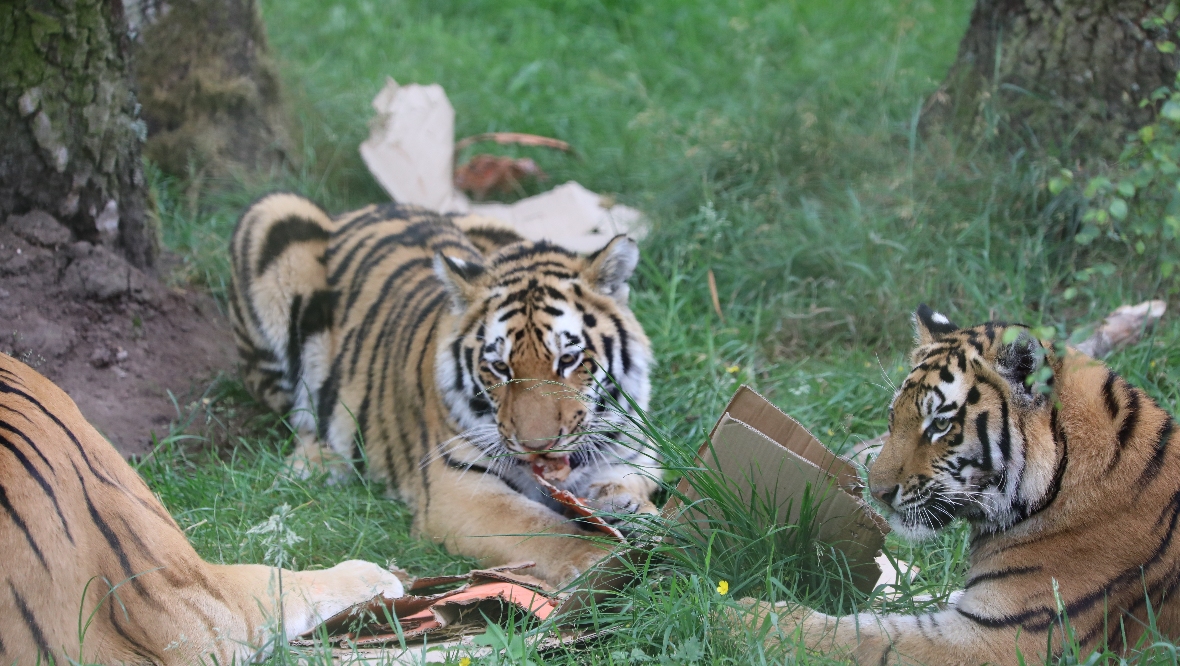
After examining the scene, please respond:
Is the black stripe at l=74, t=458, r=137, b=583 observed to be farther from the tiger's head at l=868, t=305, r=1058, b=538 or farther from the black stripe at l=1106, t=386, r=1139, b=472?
the black stripe at l=1106, t=386, r=1139, b=472

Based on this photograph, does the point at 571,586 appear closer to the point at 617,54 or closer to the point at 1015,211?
the point at 1015,211

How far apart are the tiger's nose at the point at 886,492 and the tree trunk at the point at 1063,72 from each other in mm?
2679

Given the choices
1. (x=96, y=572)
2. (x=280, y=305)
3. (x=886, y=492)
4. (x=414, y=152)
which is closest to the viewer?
(x=96, y=572)

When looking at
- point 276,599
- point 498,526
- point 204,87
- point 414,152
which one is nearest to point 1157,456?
point 498,526

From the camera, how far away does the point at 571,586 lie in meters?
2.78

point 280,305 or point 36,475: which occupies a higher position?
point 36,475

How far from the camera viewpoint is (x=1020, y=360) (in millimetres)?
2480

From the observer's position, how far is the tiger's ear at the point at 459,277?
3703mm

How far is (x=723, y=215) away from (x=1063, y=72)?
1.61 metres

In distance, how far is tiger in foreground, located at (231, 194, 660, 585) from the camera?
3445mm

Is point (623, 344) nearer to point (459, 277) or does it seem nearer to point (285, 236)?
point (459, 277)

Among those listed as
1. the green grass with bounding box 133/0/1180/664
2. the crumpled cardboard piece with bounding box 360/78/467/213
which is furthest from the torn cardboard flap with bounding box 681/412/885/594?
the crumpled cardboard piece with bounding box 360/78/467/213

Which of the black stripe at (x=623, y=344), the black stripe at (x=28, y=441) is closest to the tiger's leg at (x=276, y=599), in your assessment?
the black stripe at (x=28, y=441)

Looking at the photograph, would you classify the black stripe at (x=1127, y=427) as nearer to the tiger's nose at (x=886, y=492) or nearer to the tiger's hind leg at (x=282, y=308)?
the tiger's nose at (x=886, y=492)
